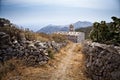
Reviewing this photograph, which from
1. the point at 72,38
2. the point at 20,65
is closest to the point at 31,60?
the point at 20,65

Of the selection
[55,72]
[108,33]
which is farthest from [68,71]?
[108,33]

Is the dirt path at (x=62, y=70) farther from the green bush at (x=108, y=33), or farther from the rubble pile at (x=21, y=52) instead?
the green bush at (x=108, y=33)

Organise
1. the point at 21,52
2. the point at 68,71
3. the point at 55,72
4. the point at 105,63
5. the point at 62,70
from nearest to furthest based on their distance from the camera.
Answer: the point at 105,63 → the point at 55,72 → the point at 68,71 → the point at 62,70 → the point at 21,52

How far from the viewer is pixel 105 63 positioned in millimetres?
8688

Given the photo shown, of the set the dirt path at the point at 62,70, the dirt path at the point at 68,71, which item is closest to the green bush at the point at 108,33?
the dirt path at the point at 68,71

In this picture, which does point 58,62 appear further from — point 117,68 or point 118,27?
point 117,68

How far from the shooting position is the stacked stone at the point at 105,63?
7.88 m

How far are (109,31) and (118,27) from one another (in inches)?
33.3

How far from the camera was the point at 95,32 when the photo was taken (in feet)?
40.9

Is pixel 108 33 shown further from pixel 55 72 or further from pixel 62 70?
pixel 55 72

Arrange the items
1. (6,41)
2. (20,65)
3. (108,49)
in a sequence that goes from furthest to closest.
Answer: (6,41) → (20,65) → (108,49)

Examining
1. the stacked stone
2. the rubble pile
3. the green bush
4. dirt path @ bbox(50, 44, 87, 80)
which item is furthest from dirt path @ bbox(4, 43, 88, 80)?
the green bush

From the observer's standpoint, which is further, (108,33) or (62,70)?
(62,70)

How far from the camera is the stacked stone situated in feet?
25.9
